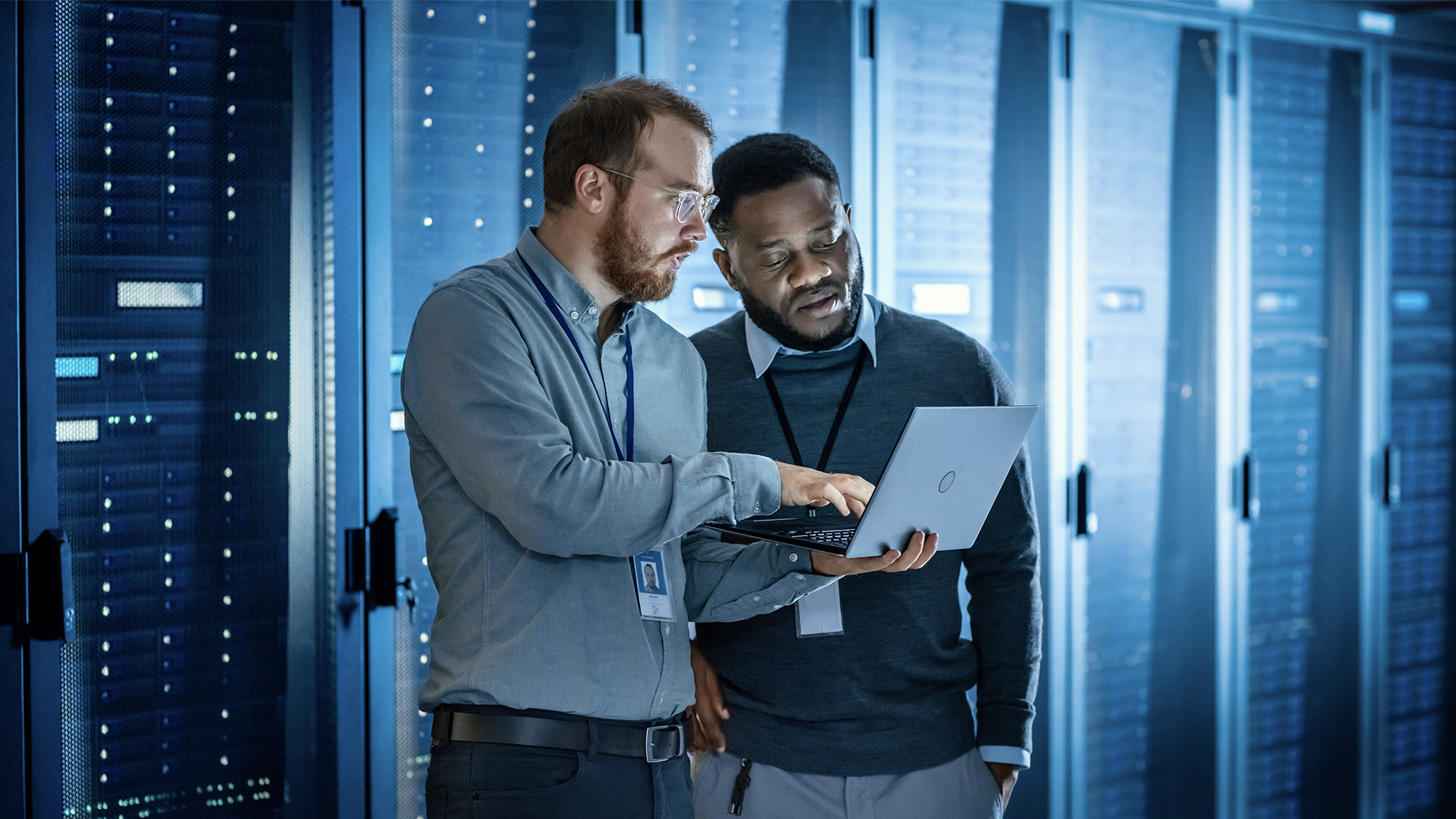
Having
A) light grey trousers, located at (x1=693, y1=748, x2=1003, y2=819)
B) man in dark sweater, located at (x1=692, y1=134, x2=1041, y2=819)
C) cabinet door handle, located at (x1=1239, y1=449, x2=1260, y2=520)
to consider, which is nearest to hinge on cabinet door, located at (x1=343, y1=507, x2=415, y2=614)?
man in dark sweater, located at (x1=692, y1=134, x2=1041, y2=819)

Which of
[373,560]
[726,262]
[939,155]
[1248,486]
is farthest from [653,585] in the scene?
[1248,486]

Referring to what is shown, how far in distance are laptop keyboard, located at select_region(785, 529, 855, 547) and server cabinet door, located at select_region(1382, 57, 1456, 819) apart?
2374 mm

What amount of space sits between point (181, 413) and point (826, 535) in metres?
1.25

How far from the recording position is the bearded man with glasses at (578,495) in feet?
3.86

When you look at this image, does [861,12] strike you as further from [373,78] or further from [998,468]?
[998,468]

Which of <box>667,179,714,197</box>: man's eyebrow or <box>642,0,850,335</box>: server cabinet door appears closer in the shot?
<box>667,179,714,197</box>: man's eyebrow

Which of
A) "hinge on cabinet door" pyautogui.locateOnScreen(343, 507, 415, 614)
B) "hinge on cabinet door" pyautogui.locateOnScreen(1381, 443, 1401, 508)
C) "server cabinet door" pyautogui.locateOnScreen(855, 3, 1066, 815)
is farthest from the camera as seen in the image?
"hinge on cabinet door" pyautogui.locateOnScreen(1381, 443, 1401, 508)

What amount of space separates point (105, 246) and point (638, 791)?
4.47ft

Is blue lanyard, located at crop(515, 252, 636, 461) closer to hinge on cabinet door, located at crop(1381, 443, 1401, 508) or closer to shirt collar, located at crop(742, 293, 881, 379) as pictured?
shirt collar, located at crop(742, 293, 881, 379)

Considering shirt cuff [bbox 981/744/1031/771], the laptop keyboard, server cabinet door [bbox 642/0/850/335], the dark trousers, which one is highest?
server cabinet door [bbox 642/0/850/335]

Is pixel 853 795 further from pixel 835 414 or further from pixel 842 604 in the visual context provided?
pixel 835 414

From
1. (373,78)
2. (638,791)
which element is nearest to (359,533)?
(373,78)

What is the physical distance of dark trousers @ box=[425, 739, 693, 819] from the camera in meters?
1.20

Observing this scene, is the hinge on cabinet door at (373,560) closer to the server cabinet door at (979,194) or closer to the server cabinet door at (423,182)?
the server cabinet door at (423,182)
